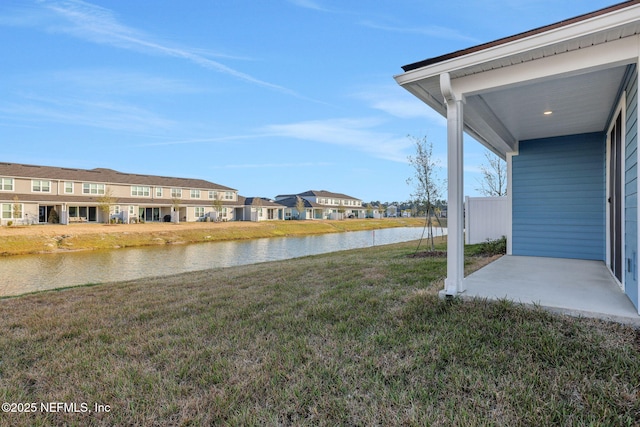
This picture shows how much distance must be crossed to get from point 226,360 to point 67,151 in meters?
47.9

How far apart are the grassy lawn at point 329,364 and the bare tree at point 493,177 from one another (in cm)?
1484

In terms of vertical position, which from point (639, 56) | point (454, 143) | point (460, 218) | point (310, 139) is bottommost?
point (460, 218)

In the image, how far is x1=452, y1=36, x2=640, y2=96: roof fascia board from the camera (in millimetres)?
3037

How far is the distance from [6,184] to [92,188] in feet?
18.2

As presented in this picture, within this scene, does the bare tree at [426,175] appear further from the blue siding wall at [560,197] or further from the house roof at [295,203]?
the house roof at [295,203]

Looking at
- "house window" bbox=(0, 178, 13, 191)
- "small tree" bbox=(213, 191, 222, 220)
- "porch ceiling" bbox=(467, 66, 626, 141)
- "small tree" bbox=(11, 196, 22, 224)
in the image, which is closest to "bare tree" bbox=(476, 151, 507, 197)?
"porch ceiling" bbox=(467, 66, 626, 141)

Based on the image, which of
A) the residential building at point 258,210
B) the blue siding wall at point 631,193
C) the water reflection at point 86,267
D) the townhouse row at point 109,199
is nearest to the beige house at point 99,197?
the townhouse row at point 109,199

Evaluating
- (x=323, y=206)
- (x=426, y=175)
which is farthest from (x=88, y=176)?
(x=323, y=206)

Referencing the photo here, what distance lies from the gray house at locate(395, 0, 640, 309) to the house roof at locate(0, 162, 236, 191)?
106 feet

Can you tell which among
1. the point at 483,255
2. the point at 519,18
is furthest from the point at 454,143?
the point at 519,18

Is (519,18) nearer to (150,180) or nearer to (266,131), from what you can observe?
(266,131)

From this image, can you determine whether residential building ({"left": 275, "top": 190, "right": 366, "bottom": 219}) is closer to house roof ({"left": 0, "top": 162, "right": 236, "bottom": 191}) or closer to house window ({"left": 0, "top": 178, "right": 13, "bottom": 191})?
house roof ({"left": 0, "top": 162, "right": 236, "bottom": 191})

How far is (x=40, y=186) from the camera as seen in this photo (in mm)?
26344

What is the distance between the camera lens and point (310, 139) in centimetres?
3675
